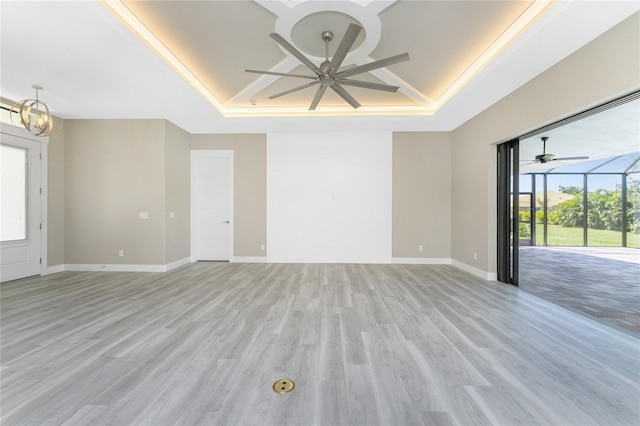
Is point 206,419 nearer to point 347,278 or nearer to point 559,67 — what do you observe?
point 347,278

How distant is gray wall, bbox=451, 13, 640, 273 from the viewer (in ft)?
7.82

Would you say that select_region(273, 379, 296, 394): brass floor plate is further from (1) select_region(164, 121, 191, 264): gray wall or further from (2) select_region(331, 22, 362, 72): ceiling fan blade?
(1) select_region(164, 121, 191, 264): gray wall

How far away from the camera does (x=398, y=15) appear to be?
9.65 ft

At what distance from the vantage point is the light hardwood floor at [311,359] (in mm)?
1491

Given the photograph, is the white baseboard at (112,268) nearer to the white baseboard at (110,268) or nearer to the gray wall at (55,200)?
the white baseboard at (110,268)

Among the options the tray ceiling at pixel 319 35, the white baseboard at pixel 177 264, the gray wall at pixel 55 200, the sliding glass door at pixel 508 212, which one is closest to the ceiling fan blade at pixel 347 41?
the tray ceiling at pixel 319 35

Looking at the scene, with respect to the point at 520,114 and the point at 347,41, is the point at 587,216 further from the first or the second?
the point at 347,41

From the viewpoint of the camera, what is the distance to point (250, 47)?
348cm

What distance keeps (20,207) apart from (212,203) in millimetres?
3125

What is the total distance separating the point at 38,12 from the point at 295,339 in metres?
3.86

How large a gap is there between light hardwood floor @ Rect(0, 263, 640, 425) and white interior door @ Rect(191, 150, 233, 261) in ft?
8.05

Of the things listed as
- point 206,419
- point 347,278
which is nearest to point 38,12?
point 206,419

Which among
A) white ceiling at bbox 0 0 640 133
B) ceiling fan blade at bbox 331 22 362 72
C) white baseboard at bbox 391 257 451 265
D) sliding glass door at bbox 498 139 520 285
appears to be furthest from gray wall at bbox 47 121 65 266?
sliding glass door at bbox 498 139 520 285

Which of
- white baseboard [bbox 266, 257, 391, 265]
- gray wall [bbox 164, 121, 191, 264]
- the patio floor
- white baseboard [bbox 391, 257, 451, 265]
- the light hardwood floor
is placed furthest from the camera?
white baseboard [bbox 266, 257, 391, 265]
